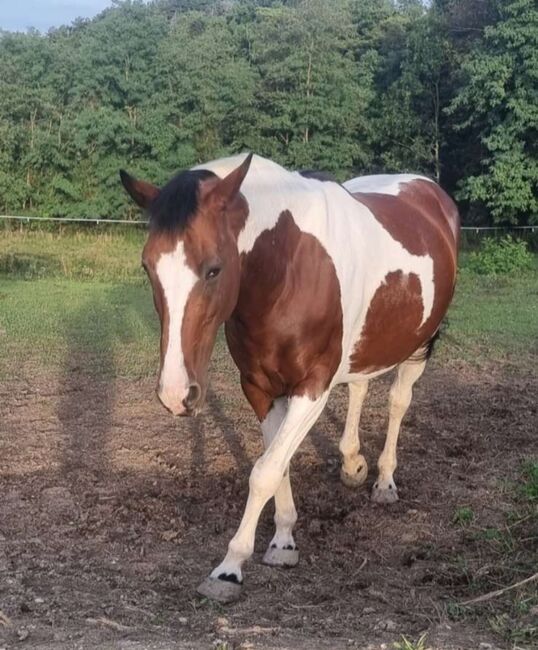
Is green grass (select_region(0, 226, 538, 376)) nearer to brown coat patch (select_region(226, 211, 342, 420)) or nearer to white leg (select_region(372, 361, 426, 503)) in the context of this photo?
white leg (select_region(372, 361, 426, 503))

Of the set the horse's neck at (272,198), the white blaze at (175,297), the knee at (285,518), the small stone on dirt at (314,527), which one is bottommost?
the small stone on dirt at (314,527)

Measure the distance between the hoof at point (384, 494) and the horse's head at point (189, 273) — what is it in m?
2.06

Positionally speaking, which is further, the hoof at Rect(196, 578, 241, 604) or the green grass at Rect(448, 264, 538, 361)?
the green grass at Rect(448, 264, 538, 361)

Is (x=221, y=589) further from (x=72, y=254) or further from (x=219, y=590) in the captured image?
(x=72, y=254)

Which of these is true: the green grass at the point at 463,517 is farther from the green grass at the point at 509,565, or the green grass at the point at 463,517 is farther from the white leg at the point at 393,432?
the white leg at the point at 393,432

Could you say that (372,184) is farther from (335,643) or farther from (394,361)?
(335,643)

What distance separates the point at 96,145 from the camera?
3048cm

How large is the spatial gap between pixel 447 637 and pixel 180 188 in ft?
6.02

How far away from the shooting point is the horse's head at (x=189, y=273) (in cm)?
267

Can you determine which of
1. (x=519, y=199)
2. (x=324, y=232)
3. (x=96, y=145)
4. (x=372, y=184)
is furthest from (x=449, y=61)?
(x=324, y=232)

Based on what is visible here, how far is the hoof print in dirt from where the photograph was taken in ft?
10.4

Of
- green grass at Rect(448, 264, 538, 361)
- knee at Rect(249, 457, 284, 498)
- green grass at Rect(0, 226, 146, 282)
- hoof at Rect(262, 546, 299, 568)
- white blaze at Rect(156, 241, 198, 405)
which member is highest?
white blaze at Rect(156, 241, 198, 405)

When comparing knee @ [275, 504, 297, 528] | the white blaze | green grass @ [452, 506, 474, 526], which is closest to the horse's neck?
the white blaze

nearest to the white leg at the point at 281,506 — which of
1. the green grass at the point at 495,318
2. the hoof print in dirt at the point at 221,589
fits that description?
the hoof print in dirt at the point at 221,589
